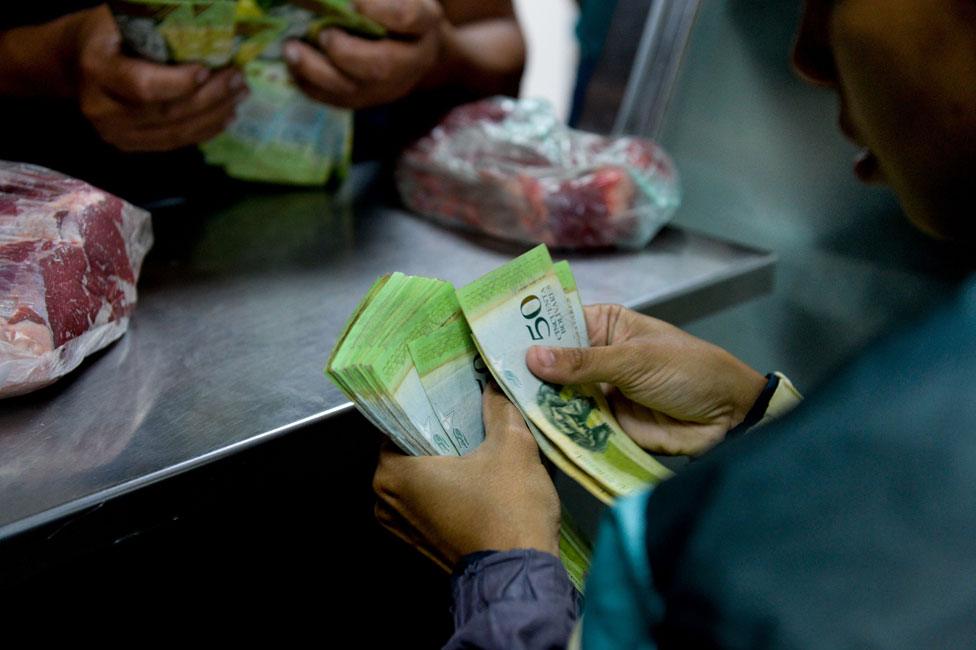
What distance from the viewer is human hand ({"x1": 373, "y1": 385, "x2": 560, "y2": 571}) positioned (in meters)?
0.79

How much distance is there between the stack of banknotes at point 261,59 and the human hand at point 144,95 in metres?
0.03

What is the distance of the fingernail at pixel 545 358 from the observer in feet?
3.00

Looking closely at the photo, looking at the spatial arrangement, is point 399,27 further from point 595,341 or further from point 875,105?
point 875,105

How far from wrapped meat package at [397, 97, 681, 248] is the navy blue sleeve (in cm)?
87

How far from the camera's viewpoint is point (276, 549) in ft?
4.13

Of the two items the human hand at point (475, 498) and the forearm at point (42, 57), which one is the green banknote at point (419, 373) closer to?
the human hand at point (475, 498)

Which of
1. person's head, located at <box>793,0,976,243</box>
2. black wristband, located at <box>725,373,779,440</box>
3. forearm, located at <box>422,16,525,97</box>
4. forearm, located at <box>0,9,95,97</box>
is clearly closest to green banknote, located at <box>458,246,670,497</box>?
black wristband, located at <box>725,373,779,440</box>

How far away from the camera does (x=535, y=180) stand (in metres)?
1.52

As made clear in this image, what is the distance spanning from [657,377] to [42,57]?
1119 mm

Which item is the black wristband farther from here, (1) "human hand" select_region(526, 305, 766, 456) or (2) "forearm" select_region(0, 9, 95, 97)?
(2) "forearm" select_region(0, 9, 95, 97)

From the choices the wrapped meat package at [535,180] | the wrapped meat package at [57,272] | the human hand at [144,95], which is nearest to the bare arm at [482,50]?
the wrapped meat package at [535,180]

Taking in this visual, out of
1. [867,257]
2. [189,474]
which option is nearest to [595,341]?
[189,474]

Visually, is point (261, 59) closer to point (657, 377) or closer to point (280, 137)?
point (280, 137)

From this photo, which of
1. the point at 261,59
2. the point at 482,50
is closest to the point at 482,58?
the point at 482,50
